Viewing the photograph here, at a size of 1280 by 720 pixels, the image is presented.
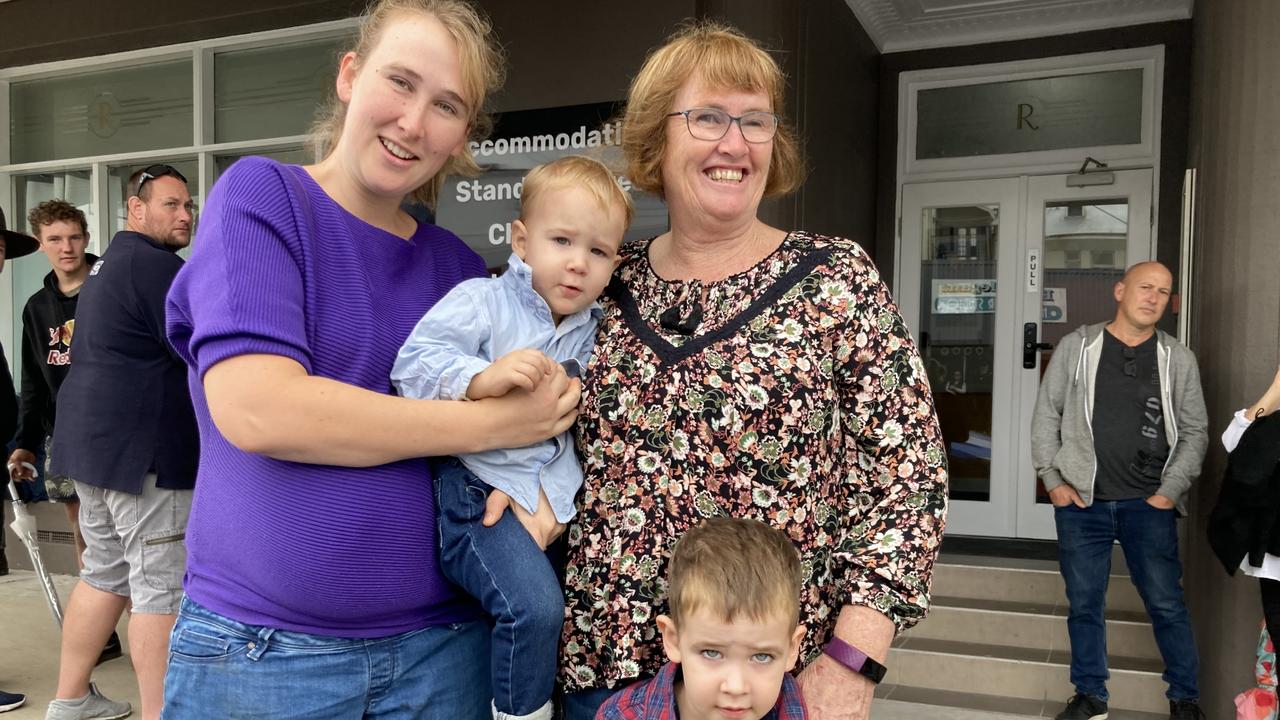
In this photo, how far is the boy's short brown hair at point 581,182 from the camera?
1589mm

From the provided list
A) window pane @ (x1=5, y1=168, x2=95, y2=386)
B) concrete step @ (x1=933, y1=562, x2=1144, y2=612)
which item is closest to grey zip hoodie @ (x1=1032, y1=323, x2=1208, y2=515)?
concrete step @ (x1=933, y1=562, x2=1144, y2=612)

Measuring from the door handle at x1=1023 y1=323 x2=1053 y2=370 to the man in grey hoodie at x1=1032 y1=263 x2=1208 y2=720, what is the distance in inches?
87.0

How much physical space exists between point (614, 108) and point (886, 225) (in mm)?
2875

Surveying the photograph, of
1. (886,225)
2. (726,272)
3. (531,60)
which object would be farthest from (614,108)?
(726,272)

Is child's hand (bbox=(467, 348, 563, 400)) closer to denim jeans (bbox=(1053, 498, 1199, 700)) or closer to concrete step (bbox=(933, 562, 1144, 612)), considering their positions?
denim jeans (bbox=(1053, 498, 1199, 700))

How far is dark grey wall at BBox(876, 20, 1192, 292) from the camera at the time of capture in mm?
6395

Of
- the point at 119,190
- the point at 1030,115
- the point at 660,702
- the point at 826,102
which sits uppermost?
the point at 1030,115

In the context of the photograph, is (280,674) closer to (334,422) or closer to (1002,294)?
(334,422)

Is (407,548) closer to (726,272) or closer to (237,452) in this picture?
(237,452)

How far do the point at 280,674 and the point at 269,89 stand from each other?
6390 mm

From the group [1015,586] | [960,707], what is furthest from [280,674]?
[1015,586]

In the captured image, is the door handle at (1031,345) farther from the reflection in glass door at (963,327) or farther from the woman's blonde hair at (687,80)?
the woman's blonde hair at (687,80)

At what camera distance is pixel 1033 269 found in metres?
6.80

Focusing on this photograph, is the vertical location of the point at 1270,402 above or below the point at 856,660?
above
